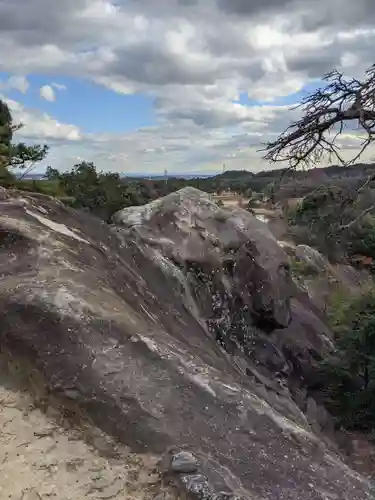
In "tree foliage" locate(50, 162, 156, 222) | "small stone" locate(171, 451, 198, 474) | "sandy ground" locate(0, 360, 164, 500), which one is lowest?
"sandy ground" locate(0, 360, 164, 500)

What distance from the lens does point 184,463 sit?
4.64 m

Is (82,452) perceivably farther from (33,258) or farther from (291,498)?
(33,258)

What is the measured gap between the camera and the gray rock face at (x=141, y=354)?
16.5 feet

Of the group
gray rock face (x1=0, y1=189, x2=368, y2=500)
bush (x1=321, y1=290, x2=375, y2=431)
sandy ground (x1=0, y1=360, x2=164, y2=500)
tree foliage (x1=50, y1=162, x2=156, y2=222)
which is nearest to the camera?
sandy ground (x1=0, y1=360, x2=164, y2=500)

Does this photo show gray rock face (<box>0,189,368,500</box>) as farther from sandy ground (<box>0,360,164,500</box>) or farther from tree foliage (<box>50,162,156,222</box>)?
tree foliage (<box>50,162,156,222</box>)

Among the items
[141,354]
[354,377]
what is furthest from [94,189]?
[141,354]

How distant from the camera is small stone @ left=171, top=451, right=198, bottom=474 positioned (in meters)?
4.62

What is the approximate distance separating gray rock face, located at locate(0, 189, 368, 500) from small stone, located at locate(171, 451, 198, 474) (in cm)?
7

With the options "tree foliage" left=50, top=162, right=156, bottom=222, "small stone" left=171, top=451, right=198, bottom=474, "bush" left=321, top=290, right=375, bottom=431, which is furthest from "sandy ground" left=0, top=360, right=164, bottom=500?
"tree foliage" left=50, top=162, right=156, bottom=222

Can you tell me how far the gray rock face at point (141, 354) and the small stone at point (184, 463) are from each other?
A: 0.07 m

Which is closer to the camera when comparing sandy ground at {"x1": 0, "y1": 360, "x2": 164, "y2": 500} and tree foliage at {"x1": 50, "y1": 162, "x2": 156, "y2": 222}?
sandy ground at {"x1": 0, "y1": 360, "x2": 164, "y2": 500}

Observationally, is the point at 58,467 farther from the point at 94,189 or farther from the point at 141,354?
the point at 94,189

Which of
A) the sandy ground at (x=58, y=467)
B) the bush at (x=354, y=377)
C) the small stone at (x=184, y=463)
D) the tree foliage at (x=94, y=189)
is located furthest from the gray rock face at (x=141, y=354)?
the tree foliage at (x=94, y=189)

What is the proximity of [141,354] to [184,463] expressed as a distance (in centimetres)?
135
